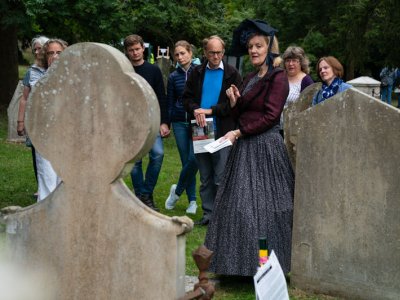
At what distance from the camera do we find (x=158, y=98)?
9.05 m

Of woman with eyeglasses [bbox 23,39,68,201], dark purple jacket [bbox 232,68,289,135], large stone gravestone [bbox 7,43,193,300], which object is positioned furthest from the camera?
woman with eyeglasses [bbox 23,39,68,201]

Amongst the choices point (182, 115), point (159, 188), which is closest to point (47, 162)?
point (182, 115)

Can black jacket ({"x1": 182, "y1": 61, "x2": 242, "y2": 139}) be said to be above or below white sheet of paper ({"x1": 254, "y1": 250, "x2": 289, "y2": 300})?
above

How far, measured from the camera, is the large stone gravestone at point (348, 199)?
5629mm

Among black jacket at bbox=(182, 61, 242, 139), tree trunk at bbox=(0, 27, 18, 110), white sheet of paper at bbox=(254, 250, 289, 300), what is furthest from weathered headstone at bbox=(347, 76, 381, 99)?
white sheet of paper at bbox=(254, 250, 289, 300)

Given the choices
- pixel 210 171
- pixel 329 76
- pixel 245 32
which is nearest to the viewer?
pixel 245 32

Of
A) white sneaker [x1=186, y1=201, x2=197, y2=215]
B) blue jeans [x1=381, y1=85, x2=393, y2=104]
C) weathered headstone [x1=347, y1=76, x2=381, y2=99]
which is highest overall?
weathered headstone [x1=347, y1=76, x2=381, y2=99]

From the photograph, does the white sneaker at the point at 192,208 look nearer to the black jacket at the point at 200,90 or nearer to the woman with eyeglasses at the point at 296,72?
the black jacket at the point at 200,90

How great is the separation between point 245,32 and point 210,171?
8.06 feet

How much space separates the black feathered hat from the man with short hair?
239 cm

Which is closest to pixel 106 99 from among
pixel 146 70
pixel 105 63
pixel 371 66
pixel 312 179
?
pixel 105 63

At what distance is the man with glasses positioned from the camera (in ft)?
27.6

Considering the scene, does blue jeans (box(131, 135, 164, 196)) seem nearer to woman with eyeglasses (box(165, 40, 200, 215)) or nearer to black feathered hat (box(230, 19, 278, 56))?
woman with eyeglasses (box(165, 40, 200, 215))

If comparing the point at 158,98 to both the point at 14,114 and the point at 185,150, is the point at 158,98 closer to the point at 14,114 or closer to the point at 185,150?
the point at 185,150
